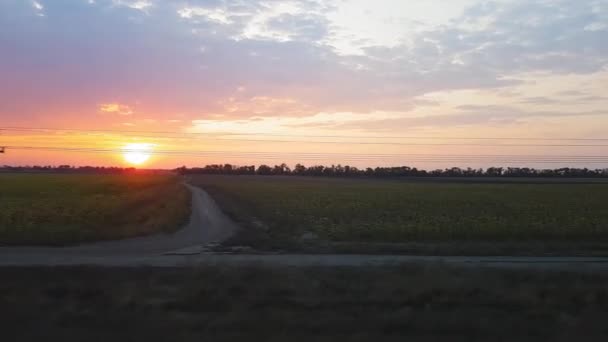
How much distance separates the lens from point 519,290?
1238 cm

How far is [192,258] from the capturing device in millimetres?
18938

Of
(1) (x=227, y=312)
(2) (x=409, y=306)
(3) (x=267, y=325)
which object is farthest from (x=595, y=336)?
(1) (x=227, y=312)

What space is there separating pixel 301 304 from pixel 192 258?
8.85 meters

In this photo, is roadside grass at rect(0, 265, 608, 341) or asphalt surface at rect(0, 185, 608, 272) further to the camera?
asphalt surface at rect(0, 185, 608, 272)

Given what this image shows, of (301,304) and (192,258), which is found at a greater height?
(301,304)

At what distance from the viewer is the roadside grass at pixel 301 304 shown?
8.59 m

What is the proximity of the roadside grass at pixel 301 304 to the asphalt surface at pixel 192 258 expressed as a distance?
81.7 inches

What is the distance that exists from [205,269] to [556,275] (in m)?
9.01

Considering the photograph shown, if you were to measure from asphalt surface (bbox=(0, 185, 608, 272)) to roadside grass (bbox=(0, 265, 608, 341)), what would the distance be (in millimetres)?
2076

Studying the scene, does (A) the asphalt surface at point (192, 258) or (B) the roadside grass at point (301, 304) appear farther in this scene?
(A) the asphalt surface at point (192, 258)

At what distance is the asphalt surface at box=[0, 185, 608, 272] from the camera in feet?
56.5

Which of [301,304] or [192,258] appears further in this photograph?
[192,258]

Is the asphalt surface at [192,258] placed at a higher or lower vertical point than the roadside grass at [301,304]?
lower

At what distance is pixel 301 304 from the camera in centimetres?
1088
